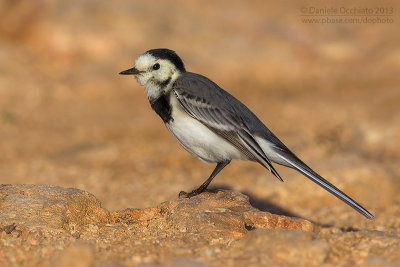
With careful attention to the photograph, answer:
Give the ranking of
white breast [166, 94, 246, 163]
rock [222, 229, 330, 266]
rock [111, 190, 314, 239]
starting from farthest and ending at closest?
white breast [166, 94, 246, 163] < rock [111, 190, 314, 239] < rock [222, 229, 330, 266]

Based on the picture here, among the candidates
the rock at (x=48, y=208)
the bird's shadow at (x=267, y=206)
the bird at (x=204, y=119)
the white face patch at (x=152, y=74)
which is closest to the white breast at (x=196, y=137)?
the bird at (x=204, y=119)

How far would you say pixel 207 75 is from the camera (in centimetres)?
1609

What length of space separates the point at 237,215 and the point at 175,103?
1545 mm

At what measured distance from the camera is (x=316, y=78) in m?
16.6

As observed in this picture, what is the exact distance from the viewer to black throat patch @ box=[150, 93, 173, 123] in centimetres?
621

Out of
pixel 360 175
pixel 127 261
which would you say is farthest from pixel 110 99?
pixel 127 261

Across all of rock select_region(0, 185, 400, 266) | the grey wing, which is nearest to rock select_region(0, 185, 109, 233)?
rock select_region(0, 185, 400, 266)

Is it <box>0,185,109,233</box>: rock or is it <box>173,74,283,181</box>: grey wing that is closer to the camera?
<box>0,185,109,233</box>: rock

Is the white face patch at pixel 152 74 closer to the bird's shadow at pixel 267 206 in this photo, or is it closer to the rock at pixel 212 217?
the rock at pixel 212 217

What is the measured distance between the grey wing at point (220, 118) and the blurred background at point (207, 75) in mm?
2555

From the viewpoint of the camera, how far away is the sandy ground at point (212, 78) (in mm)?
9555

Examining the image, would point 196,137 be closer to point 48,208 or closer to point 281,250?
point 48,208

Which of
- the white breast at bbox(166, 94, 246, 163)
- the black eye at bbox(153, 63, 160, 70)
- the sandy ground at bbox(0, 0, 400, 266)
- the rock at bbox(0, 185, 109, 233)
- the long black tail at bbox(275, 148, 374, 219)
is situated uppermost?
the sandy ground at bbox(0, 0, 400, 266)

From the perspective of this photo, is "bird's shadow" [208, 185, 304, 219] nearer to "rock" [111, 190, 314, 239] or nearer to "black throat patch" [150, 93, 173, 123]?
"rock" [111, 190, 314, 239]
